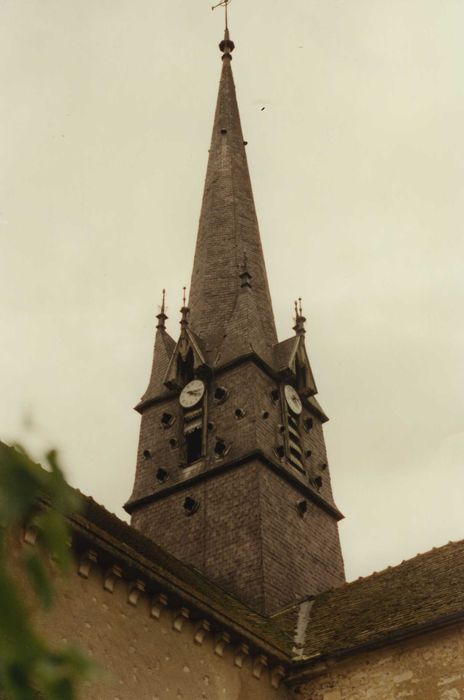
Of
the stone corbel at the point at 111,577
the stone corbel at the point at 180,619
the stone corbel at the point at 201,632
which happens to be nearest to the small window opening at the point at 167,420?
the stone corbel at the point at 201,632

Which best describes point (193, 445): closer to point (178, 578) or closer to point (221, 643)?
point (178, 578)

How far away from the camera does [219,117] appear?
1183 inches

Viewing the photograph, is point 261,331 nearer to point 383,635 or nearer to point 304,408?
point 304,408

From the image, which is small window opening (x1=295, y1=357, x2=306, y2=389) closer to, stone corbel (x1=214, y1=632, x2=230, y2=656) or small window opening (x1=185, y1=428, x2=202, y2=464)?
small window opening (x1=185, y1=428, x2=202, y2=464)

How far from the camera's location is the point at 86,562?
33.4 ft

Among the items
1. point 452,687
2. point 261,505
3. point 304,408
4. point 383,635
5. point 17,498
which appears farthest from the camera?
point 304,408

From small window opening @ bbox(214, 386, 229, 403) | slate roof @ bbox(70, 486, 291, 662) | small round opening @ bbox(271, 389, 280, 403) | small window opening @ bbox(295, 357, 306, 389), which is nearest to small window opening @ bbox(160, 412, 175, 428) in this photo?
small window opening @ bbox(214, 386, 229, 403)

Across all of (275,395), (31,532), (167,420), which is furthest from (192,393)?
(31,532)

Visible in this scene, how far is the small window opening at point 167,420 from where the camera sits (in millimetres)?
20688

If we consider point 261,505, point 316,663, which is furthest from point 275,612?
point 316,663

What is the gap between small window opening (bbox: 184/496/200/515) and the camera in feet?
61.3

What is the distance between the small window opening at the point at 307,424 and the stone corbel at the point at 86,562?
11464 mm

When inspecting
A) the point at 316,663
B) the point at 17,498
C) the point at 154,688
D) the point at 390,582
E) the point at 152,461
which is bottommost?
the point at 17,498

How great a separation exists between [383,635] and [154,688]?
3.44m
